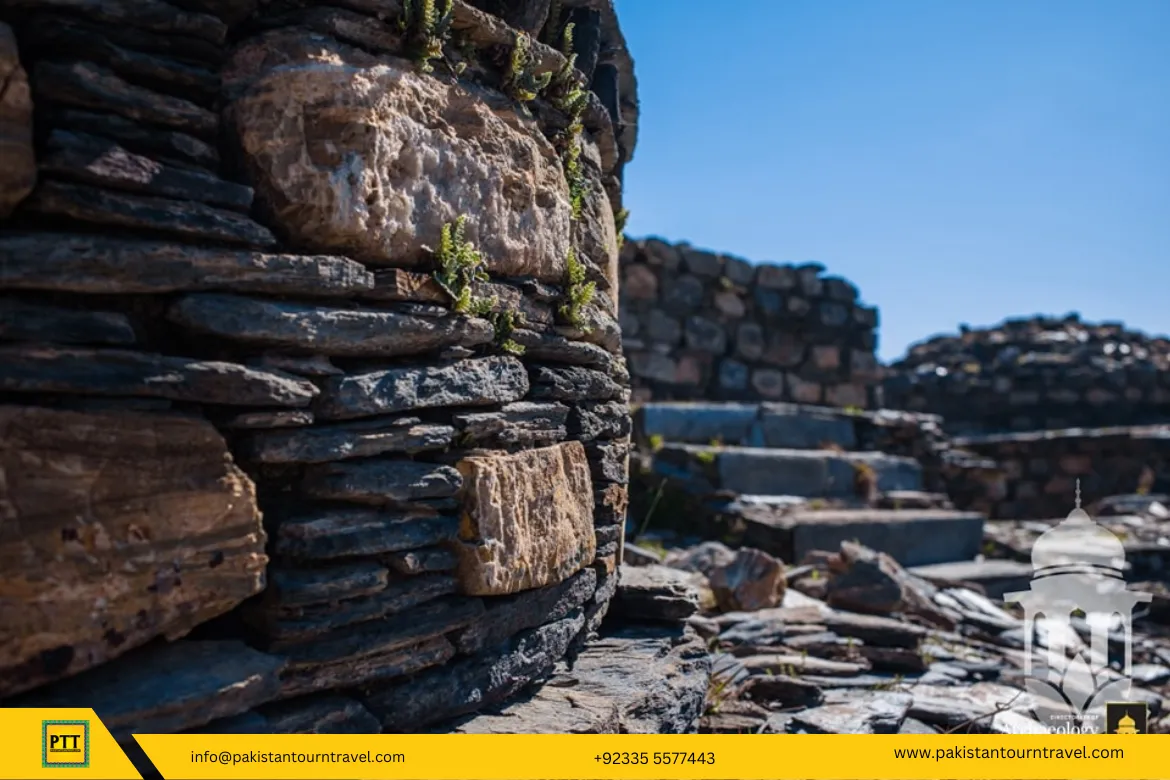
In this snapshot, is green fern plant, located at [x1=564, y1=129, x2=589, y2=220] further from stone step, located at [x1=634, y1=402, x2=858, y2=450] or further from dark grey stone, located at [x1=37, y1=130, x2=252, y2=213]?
stone step, located at [x1=634, y1=402, x2=858, y2=450]

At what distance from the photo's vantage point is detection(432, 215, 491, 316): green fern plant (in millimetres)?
2553

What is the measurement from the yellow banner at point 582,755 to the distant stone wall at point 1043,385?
998 cm

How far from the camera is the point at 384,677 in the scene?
231cm

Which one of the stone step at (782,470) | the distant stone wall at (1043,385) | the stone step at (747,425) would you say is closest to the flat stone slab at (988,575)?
the stone step at (782,470)

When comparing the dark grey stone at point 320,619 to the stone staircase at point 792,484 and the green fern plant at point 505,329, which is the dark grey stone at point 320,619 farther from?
the stone staircase at point 792,484

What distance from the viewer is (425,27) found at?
2510 millimetres

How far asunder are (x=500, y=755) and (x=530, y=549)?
1.83 feet

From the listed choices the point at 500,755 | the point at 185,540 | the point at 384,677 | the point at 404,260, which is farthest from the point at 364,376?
the point at 500,755

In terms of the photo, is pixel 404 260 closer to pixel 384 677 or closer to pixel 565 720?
pixel 384 677

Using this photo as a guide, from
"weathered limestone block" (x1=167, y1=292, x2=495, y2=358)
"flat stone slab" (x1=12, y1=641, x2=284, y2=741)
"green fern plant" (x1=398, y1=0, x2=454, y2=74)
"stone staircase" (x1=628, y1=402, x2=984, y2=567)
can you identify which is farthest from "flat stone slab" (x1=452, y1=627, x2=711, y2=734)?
"stone staircase" (x1=628, y1=402, x2=984, y2=567)

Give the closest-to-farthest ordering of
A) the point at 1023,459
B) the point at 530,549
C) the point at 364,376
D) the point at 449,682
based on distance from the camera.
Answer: the point at 364,376, the point at 449,682, the point at 530,549, the point at 1023,459

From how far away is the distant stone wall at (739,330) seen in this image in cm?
852

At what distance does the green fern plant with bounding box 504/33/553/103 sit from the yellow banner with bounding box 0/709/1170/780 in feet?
5.59

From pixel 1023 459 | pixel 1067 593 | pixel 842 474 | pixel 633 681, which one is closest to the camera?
pixel 633 681
